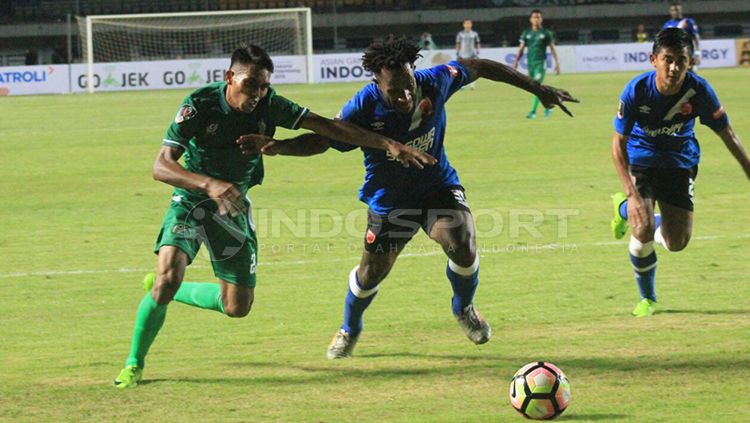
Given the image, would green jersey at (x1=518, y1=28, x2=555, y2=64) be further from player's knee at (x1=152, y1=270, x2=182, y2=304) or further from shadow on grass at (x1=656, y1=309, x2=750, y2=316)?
player's knee at (x1=152, y1=270, x2=182, y2=304)

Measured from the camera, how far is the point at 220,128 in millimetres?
6746

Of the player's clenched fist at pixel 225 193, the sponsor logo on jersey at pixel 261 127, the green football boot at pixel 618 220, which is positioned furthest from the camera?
the green football boot at pixel 618 220

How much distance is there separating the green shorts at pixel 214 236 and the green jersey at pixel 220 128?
121 millimetres

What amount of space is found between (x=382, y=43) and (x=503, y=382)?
2.16 metres

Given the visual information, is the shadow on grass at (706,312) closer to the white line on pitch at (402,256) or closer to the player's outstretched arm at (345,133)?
the player's outstretched arm at (345,133)

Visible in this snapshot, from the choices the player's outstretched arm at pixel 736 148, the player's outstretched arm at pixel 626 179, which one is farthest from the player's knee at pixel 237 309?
the player's outstretched arm at pixel 736 148

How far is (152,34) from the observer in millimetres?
45375

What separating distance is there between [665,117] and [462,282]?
7.20 feet

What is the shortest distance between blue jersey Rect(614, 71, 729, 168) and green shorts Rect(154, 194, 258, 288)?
9.73 feet

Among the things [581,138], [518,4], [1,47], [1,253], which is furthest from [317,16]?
[1,253]

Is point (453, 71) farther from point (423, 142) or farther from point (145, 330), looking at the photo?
point (145, 330)

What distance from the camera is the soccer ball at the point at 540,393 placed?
18.9ft

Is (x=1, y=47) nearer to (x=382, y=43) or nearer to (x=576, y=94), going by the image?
(x=576, y=94)

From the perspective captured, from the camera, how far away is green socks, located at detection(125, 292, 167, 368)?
21.9 feet
